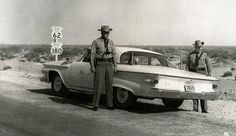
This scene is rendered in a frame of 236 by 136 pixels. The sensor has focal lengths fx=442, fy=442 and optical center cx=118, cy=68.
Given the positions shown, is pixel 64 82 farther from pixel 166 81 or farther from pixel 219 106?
pixel 219 106

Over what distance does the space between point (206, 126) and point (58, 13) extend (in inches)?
333

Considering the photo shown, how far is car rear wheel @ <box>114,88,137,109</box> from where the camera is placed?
9047mm

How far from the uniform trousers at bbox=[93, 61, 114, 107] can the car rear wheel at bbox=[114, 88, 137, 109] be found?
22cm

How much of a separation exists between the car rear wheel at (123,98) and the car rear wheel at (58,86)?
2.28 meters

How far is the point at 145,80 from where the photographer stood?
28.4 ft

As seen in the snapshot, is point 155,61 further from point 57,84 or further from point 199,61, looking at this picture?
point 57,84

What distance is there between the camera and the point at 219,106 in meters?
11.8

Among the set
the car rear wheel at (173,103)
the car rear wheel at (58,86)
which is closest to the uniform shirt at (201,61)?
the car rear wheel at (173,103)

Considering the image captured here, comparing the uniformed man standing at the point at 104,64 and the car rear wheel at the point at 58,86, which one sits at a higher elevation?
the uniformed man standing at the point at 104,64

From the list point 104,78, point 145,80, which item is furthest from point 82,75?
point 145,80

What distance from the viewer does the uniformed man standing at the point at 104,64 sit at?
9.14 metres

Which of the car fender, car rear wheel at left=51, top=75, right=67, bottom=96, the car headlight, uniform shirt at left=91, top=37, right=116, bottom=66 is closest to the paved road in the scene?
the car fender

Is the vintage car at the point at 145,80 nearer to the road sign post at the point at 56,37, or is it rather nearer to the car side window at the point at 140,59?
the car side window at the point at 140,59

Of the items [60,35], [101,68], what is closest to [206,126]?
[101,68]
